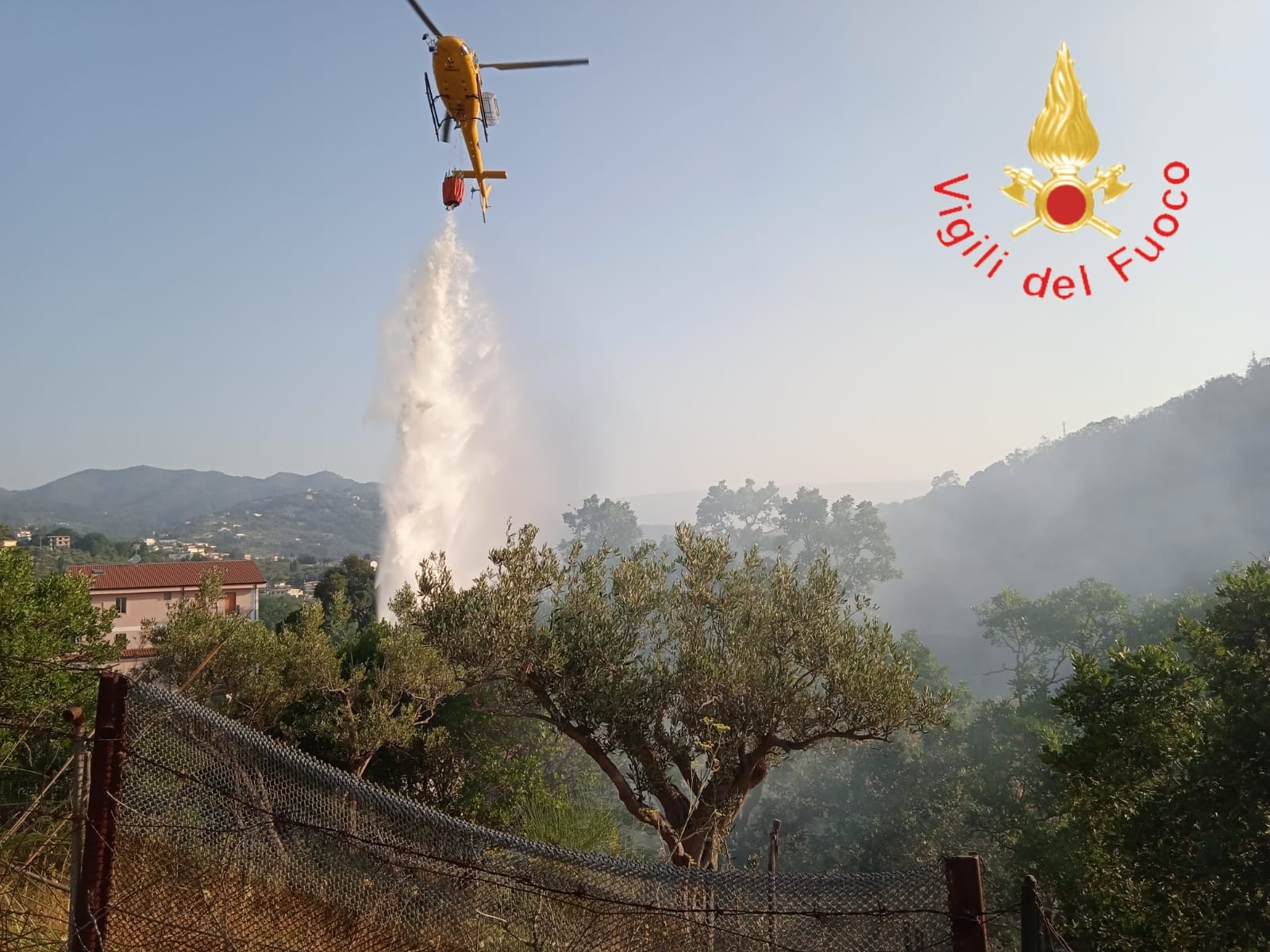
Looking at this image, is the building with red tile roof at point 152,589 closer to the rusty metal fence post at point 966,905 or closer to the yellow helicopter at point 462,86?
the yellow helicopter at point 462,86

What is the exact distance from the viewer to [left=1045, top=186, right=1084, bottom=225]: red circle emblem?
10.4 meters

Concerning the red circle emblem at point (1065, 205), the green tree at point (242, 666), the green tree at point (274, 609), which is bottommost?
the green tree at point (274, 609)

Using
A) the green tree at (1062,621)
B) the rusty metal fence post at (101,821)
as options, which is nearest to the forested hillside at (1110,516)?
the green tree at (1062,621)

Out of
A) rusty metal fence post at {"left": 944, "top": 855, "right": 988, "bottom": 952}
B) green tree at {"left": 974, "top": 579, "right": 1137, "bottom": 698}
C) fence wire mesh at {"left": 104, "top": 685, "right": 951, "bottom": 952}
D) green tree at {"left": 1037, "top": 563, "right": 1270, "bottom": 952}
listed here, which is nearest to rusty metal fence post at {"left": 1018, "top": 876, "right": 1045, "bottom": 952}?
rusty metal fence post at {"left": 944, "top": 855, "right": 988, "bottom": 952}

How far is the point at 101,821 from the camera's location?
411cm

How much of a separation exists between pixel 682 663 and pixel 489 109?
15.8 metres

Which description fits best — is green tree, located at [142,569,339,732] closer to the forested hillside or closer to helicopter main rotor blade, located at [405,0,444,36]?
helicopter main rotor blade, located at [405,0,444,36]

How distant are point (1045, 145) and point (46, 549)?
12316 cm

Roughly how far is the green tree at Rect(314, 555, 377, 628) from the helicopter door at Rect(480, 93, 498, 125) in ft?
91.3

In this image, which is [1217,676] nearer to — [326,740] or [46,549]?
[326,740]

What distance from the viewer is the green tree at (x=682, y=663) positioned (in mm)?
12773

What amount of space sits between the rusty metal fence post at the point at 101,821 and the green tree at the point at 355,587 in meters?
39.2

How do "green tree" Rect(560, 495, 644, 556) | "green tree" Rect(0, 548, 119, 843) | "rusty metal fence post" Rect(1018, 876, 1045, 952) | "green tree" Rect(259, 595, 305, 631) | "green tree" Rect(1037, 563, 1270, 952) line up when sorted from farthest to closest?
"green tree" Rect(560, 495, 644, 556)
"green tree" Rect(259, 595, 305, 631)
"green tree" Rect(0, 548, 119, 843)
"green tree" Rect(1037, 563, 1270, 952)
"rusty metal fence post" Rect(1018, 876, 1045, 952)

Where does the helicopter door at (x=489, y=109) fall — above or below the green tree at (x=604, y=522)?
above
